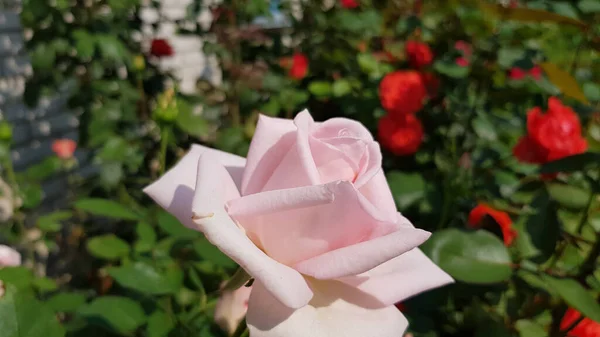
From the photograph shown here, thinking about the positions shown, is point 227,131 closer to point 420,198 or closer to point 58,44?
point 58,44

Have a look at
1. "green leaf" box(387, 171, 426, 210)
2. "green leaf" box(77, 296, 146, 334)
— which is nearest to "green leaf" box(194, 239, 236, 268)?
"green leaf" box(77, 296, 146, 334)

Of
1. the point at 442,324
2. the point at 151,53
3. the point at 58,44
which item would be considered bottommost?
the point at 442,324

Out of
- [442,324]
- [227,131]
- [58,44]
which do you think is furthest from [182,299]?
[58,44]

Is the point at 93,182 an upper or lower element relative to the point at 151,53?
lower

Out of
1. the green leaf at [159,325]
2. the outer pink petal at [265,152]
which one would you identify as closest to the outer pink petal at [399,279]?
the outer pink petal at [265,152]

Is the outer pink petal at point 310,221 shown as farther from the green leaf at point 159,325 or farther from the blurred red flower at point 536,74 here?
the blurred red flower at point 536,74

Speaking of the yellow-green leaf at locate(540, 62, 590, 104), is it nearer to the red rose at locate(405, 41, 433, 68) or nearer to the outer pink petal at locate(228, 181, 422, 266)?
the outer pink petal at locate(228, 181, 422, 266)
